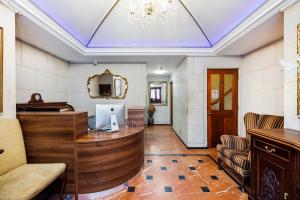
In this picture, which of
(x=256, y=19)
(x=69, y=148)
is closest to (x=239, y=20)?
(x=256, y=19)

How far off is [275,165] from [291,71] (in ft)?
3.84

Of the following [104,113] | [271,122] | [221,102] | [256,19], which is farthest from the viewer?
[221,102]

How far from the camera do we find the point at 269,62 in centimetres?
354

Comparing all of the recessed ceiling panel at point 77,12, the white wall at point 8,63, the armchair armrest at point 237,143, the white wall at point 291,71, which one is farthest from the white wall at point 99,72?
the white wall at point 291,71

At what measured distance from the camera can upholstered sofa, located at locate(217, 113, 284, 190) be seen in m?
2.64

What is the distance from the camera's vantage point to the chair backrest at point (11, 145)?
76.7 inches

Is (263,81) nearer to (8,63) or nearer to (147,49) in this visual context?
(147,49)

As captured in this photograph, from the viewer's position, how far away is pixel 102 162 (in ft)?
8.01

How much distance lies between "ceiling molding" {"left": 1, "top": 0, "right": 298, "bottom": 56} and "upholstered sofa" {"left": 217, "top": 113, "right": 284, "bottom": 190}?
1.55m

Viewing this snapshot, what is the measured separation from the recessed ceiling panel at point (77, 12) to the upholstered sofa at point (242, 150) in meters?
3.36

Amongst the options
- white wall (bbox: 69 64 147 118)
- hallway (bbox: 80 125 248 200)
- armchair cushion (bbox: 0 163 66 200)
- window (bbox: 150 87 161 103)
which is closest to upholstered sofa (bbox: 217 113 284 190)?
hallway (bbox: 80 125 248 200)

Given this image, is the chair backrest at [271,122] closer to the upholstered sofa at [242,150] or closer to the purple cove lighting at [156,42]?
the upholstered sofa at [242,150]

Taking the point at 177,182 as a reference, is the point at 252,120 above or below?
above

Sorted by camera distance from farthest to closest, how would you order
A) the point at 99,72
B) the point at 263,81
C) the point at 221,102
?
1. the point at 99,72
2. the point at 221,102
3. the point at 263,81
